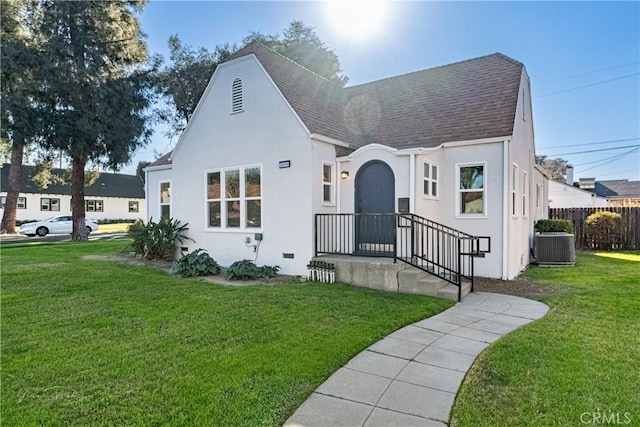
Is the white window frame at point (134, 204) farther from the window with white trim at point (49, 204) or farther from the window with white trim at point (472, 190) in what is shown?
the window with white trim at point (472, 190)

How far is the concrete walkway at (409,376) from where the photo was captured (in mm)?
2914

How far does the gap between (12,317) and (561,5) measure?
14376mm

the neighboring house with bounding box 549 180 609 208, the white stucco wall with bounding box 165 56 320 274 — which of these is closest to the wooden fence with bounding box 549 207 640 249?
the white stucco wall with bounding box 165 56 320 274

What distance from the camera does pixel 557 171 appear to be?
202 feet

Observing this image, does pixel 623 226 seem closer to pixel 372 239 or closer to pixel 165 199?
pixel 372 239

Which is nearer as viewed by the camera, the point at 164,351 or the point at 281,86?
the point at 164,351

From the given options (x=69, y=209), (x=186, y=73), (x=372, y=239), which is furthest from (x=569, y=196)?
(x=69, y=209)

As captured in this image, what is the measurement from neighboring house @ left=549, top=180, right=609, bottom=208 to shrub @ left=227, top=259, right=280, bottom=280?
30.3 meters

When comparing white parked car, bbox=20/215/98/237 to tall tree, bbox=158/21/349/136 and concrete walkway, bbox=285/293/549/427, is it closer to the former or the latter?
→ tall tree, bbox=158/21/349/136

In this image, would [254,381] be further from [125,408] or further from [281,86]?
[281,86]

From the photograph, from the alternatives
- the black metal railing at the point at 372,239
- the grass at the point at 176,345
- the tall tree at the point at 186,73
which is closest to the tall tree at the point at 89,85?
the tall tree at the point at 186,73

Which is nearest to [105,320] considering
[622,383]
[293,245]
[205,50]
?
[293,245]

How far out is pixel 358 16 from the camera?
10906mm

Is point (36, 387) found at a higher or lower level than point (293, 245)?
lower
